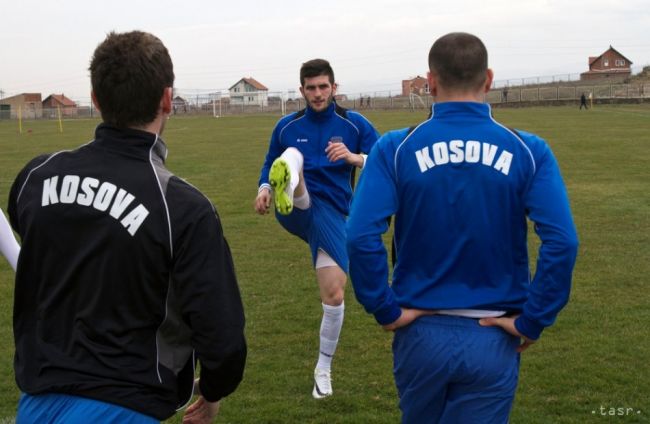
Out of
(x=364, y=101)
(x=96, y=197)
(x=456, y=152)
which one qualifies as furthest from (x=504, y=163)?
(x=364, y=101)

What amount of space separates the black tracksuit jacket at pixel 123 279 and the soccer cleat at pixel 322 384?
3.14m

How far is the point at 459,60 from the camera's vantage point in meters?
2.90

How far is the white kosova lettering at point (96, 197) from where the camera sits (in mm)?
2230

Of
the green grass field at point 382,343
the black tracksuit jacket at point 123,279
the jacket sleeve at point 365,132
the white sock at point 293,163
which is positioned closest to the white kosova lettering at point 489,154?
the black tracksuit jacket at point 123,279

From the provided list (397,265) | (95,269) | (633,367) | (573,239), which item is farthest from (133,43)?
(633,367)

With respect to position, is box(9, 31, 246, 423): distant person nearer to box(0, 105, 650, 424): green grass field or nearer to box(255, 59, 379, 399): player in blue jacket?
box(0, 105, 650, 424): green grass field

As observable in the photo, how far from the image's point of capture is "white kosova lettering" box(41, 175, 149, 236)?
2230mm

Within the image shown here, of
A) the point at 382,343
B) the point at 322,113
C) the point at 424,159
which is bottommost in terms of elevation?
the point at 382,343

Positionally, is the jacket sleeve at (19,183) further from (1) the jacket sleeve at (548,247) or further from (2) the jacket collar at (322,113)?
(2) the jacket collar at (322,113)

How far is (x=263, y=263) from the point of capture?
9.66 metres

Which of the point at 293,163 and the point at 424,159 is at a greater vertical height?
the point at 424,159

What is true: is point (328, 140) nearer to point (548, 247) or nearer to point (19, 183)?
point (548, 247)

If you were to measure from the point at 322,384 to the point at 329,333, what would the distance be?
383 mm

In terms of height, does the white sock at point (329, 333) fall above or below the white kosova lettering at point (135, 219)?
below
